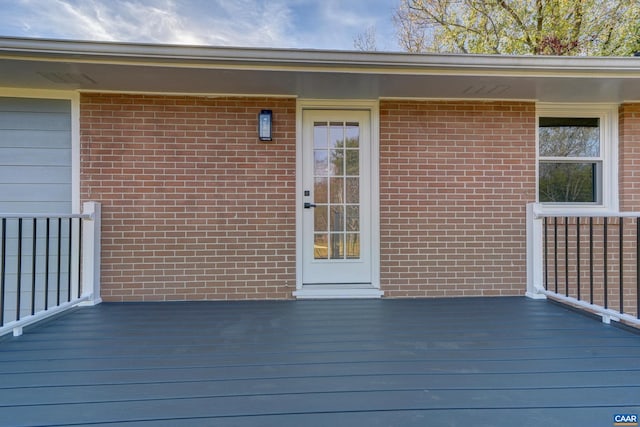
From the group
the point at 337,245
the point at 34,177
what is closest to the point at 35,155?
the point at 34,177

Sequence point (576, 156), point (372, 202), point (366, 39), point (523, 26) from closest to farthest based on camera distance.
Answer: point (372, 202) → point (576, 156) → point (523, 26) → point (366, 39)

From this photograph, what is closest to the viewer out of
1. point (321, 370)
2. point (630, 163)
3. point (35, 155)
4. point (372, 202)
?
point (321, 370)

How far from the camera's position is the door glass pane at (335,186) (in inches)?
131

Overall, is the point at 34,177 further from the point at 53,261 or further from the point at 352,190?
the point at 352,190

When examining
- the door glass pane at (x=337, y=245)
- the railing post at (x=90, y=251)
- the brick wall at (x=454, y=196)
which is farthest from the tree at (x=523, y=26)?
the railing post at (x=90, y=251)

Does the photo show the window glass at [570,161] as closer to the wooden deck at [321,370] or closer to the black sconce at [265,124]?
the wooden deck at [321,370]

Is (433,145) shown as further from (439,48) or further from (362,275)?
(439,48)

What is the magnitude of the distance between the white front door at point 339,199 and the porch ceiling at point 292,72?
354 millimetres

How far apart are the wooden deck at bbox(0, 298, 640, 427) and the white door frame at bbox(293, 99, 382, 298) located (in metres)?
0.55

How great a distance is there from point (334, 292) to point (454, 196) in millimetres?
1555

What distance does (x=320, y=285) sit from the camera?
10.8 ft

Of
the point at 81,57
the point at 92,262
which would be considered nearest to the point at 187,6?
the point at 81,57

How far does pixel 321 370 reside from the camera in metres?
1.69

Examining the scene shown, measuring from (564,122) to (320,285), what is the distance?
3.16 metres
